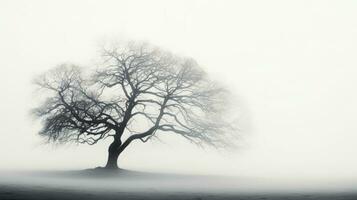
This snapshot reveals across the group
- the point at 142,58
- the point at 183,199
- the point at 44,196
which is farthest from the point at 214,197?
the point at 142,58

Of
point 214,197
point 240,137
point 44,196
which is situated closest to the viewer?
point 44,196

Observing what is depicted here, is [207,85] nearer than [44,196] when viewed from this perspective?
No

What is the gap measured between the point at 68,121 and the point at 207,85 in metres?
11.5

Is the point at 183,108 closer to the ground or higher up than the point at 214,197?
higher up

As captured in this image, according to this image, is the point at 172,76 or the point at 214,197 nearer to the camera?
the point at 214,197

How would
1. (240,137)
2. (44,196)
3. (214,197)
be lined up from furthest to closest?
(240,137), (214,197), (44,196)

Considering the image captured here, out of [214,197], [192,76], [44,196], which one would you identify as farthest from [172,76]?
[44,196]

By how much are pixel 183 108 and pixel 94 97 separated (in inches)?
283

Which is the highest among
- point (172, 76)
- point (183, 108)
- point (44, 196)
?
point (172, 76)

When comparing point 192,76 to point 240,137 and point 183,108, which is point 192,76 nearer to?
point 183,108

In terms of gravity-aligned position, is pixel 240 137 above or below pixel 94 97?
below

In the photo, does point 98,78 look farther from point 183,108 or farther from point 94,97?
point 183,108

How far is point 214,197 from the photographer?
22.1 m

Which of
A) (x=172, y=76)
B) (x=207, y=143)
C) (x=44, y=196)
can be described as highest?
(x=172, y=76)
